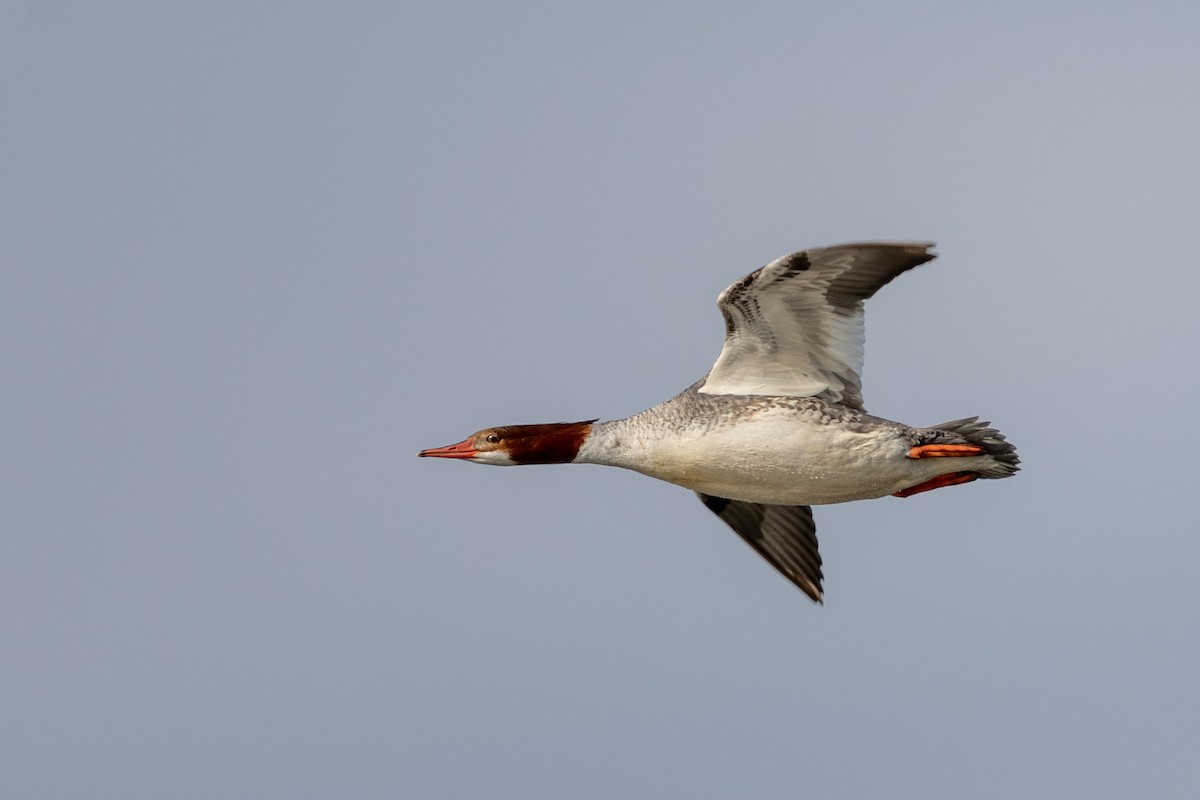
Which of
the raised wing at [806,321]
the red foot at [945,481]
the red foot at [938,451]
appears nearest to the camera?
the raised wing at [806,321]

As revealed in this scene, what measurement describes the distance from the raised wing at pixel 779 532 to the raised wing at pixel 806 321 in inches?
72.0

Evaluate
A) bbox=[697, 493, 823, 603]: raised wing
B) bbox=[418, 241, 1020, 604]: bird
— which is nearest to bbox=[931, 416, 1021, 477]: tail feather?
bbox=[418, 241, 1020, 604]: bird

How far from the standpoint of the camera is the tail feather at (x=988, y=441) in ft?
46.0

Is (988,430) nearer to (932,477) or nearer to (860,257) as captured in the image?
(932,477)

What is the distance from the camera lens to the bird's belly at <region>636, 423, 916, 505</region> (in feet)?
44.6

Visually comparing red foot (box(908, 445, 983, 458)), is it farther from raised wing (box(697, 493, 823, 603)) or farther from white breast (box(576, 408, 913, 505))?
raised wing (box(697, 493, 823, 603))

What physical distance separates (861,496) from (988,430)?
38.7 inches

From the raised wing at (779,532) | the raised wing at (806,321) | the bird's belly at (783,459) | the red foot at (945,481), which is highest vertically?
the raised wing at (806,321)

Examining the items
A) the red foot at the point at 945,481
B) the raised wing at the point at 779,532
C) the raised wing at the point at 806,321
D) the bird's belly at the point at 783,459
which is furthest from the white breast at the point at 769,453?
the raised wing at the point at 779,532

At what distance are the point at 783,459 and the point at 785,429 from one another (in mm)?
200

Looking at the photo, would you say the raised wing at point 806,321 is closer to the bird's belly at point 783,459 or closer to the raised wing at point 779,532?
the bird's belly at point 783,459

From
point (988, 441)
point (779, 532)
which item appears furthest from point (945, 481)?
point (779, 532)

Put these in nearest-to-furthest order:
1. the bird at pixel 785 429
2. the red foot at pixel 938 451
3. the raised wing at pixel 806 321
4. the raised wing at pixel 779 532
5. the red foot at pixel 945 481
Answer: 1. the raised wing at pixel 806 321
2. the bird at pixel 785 429
3. the red foot at pixel 938 451
4. the red foot at pixel 945 481
5. the raised wing at pixel 779 532

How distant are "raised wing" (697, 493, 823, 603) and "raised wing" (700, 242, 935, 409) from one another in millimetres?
1829
